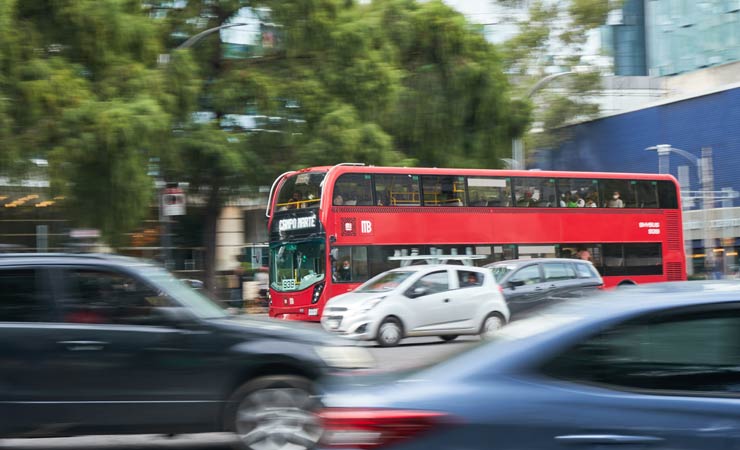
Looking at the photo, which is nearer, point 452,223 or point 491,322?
point 491,322

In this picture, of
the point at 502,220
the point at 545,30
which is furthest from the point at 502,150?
the point at 545,30

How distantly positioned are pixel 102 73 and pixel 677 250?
16718 mm

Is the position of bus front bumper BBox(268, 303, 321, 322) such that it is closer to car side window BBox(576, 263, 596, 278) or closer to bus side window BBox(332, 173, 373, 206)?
bus side window BBox(332, 173, 373, 206)

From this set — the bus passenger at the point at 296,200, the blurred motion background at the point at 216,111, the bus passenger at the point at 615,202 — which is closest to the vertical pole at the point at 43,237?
the blurred motion background at the point at 216,111

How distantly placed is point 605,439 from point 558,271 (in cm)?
1671

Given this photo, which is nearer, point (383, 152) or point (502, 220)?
point (502, 220)

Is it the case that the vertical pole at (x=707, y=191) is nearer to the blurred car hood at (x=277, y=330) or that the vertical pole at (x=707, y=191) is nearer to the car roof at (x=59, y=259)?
the blurred car hood at (x=277, y=330)

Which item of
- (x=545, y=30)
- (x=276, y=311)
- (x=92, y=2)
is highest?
(x=545, y=30)

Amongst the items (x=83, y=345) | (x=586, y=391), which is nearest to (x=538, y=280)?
(x=83, y=345)

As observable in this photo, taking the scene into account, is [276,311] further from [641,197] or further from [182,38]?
[641,197]

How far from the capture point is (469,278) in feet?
59.9

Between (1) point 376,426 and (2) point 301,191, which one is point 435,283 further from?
(1) point 376,426

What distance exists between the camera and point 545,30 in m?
47.2

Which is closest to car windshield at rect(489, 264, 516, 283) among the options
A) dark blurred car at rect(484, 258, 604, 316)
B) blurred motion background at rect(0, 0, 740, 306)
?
dark blurred car at rect(484, 258, 604, 316)
